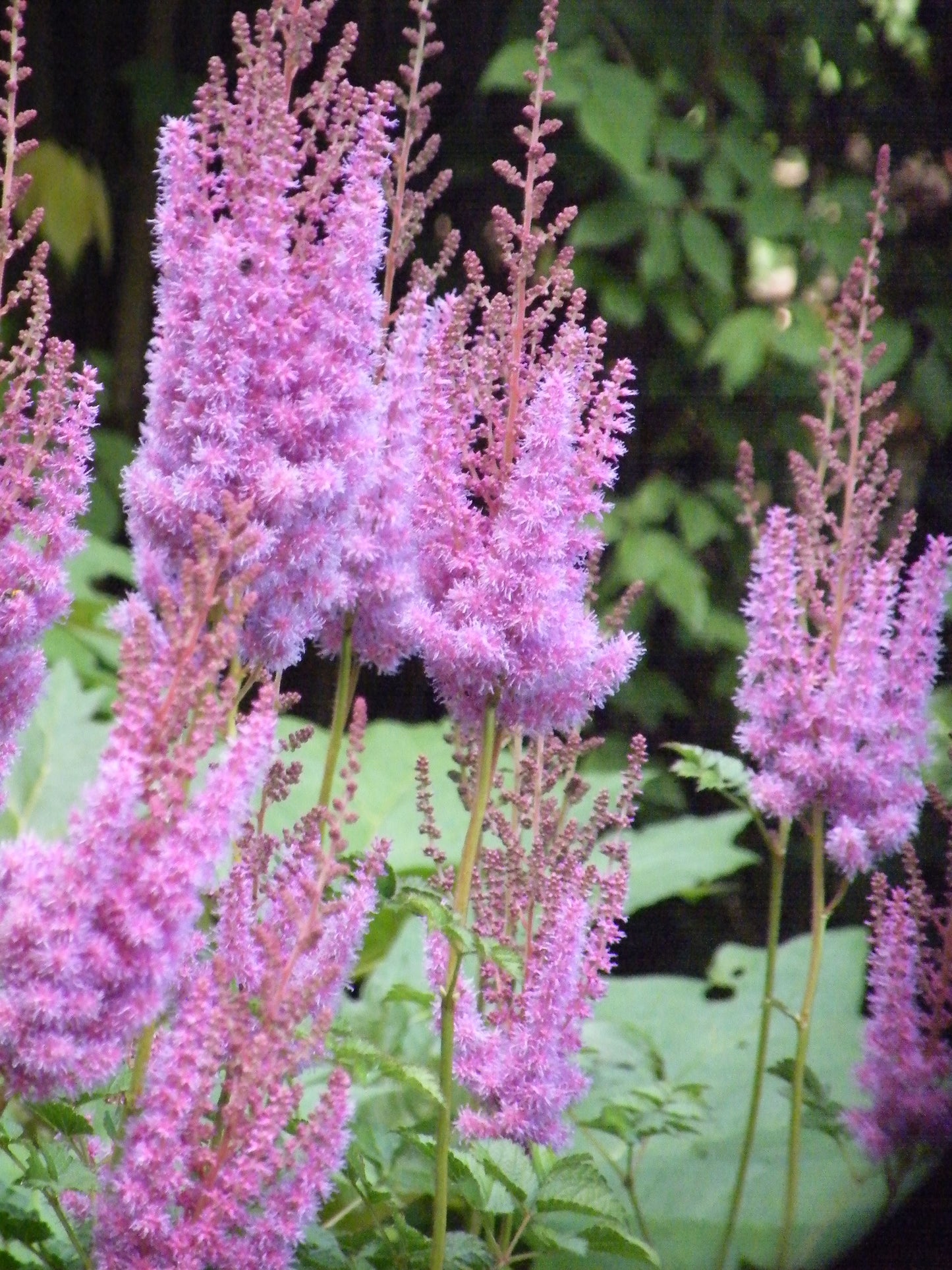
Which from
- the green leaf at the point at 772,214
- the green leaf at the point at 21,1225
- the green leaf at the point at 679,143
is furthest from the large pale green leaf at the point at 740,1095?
the green leaf at the point at 679,143

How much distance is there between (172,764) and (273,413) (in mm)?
280

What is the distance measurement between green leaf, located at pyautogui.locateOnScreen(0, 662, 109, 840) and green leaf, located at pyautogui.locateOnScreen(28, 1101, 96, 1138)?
→ 1.32 meters

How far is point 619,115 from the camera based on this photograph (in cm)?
239

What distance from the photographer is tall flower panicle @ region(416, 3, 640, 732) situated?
0.97m

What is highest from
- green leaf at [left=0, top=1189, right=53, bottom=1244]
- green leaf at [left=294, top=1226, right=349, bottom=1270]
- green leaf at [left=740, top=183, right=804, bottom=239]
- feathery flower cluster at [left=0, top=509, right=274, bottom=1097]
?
green leaf at [left=740, top=183, right=804, bottom=239]

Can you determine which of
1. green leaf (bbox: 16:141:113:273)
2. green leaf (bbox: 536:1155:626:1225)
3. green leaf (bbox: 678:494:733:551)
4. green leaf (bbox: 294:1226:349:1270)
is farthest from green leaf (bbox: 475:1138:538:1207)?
green leaf (bbox: 16:141:113:273)

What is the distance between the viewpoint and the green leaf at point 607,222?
2473mm

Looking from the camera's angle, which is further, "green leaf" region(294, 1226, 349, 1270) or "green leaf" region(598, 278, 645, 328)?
"green leaf" region(598, 278, 645, 328)

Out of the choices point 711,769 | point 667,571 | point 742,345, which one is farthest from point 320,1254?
point 742,345

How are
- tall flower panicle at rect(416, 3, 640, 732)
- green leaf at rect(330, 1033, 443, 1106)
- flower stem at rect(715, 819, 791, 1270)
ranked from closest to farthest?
green leaf at rect(330, 1033, 443, 1106) < tall flower panicle at rect(416, 3, 640, 732) < flower stem at rect(715, 819, 791, 1270)

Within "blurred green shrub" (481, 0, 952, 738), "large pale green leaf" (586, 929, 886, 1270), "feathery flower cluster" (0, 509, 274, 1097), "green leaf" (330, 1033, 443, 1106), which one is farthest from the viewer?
"blurred green shrub" (481, 0, 952, 738)

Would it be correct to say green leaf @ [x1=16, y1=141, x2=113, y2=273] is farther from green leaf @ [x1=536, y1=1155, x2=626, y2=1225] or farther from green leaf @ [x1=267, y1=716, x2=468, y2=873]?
green leaf @ [x1=536, y1=1155, x2=626, y2=1225]

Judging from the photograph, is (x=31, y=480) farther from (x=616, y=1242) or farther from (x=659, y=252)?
(x=659, y=252)

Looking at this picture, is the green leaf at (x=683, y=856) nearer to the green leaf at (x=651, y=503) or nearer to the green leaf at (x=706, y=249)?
the green leaf at (x=651, y=503)
